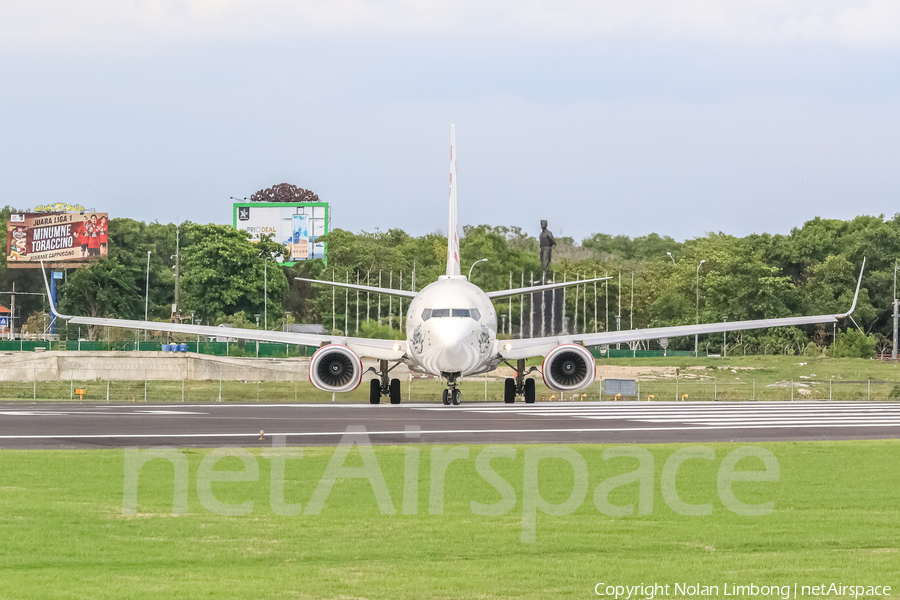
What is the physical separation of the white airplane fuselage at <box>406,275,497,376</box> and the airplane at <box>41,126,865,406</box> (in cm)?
3

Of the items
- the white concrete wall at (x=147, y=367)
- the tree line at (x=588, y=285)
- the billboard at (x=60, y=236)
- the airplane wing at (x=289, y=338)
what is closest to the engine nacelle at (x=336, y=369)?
the airplane wing at (x=289, y=338)

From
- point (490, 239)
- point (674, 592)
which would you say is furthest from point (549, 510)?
point (490, 239)

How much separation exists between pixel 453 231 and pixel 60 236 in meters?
89.7

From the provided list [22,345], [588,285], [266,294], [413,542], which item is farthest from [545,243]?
[413,542]

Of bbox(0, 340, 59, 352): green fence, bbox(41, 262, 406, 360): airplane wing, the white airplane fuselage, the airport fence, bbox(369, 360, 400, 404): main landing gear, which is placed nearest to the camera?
the white airplane fuselage

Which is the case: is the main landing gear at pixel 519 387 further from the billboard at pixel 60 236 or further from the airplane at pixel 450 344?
the billboard at pixel 60 236

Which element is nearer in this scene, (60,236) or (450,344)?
(450,344)

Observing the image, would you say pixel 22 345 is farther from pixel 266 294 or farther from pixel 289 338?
pixel 289 338

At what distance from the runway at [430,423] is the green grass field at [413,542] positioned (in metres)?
7.48

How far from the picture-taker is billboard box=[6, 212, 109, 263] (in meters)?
123

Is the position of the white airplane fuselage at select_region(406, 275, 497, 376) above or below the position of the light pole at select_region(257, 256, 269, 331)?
below

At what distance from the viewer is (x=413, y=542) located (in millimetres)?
13156

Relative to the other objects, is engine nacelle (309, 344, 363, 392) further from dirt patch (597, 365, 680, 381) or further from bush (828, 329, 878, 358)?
bush (828, 329, 878, 358)

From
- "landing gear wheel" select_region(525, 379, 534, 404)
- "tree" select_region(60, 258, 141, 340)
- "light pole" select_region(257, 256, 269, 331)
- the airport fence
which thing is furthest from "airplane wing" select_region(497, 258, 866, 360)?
"tree" select_region(60, 258, 141, 340)
